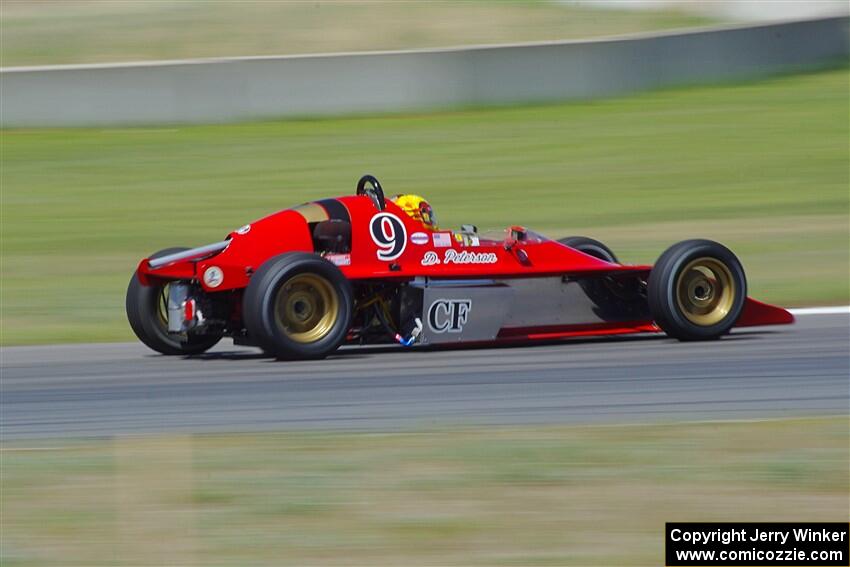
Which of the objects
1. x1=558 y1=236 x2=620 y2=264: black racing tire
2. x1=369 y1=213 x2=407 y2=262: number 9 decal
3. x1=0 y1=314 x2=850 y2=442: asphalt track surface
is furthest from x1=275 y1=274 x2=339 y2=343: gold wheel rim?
x1=558 y1=236 x2=620 y2=264: black racing tire

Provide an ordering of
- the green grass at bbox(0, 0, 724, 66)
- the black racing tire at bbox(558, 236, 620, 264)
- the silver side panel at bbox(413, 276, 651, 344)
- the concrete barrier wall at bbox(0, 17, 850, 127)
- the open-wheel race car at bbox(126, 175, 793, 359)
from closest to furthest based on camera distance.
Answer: the open-wheel race car at bbox(126, 175, 793, 359)
the silver side panel at bbox(413, 276, 651, 344)
the black racing tire at bbox(558, 236, 620, 264)
the concrete barrier wall at bbox(0, 17, 850, 127)
the green grass at bbox(0, 0, 724, 66)

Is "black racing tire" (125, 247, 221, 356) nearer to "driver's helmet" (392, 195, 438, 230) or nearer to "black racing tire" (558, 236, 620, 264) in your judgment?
"driver's helmet" (392, 195, 438, 230)

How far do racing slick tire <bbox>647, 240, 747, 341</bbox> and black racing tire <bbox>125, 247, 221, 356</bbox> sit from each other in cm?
327

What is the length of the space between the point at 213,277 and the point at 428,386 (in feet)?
6.21

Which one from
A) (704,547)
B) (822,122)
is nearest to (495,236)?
(704,547)

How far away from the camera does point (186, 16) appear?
27266 mm

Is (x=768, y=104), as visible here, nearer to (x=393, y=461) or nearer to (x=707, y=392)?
(x=707, y=392)

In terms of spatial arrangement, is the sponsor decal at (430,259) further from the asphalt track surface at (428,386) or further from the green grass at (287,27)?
the green grass at (287,27)

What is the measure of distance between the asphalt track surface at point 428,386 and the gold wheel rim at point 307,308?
0.24 meters

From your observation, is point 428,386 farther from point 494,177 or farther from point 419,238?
point 494,177

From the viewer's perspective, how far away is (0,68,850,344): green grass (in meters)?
15.9

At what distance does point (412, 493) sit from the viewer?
21.5ft

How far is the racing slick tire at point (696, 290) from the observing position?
10477 millimetres

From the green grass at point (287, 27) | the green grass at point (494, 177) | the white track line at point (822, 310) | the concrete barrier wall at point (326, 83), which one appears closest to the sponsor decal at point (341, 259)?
the green grass at point (494, 177)
